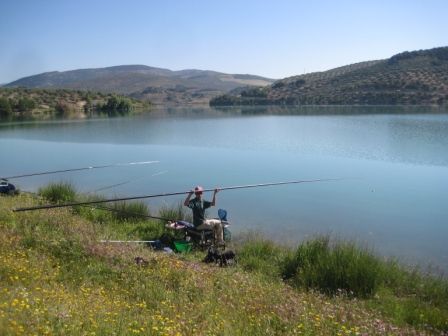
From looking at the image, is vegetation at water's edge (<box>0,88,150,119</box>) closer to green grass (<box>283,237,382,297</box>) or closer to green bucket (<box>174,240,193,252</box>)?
green bucket (<box>174,240,193,252</box>)

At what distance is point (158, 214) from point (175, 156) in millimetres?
14854

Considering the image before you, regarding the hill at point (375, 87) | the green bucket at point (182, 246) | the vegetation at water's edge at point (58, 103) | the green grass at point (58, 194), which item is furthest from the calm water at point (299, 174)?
the hill at point (375, 87)

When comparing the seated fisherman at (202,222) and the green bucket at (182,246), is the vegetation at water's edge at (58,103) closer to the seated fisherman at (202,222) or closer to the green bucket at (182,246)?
the seated fisherman at (202,222)

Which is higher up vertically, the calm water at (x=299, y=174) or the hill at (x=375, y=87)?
the hill at (x=375, y=87)

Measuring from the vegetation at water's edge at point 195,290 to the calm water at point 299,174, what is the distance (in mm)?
2904

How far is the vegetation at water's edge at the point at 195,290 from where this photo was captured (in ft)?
15.9

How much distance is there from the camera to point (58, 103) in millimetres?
90312

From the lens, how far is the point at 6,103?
258 feet

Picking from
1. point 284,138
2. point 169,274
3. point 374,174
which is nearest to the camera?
point 169,274

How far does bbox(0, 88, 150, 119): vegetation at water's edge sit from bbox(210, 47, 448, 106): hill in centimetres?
3950

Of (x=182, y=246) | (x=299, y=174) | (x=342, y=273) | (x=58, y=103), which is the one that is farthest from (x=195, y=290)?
(x=58, y=103)

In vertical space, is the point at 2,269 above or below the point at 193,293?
above

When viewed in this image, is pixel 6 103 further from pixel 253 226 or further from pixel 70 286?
pixel 70 286

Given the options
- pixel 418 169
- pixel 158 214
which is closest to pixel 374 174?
pixel 418 169
